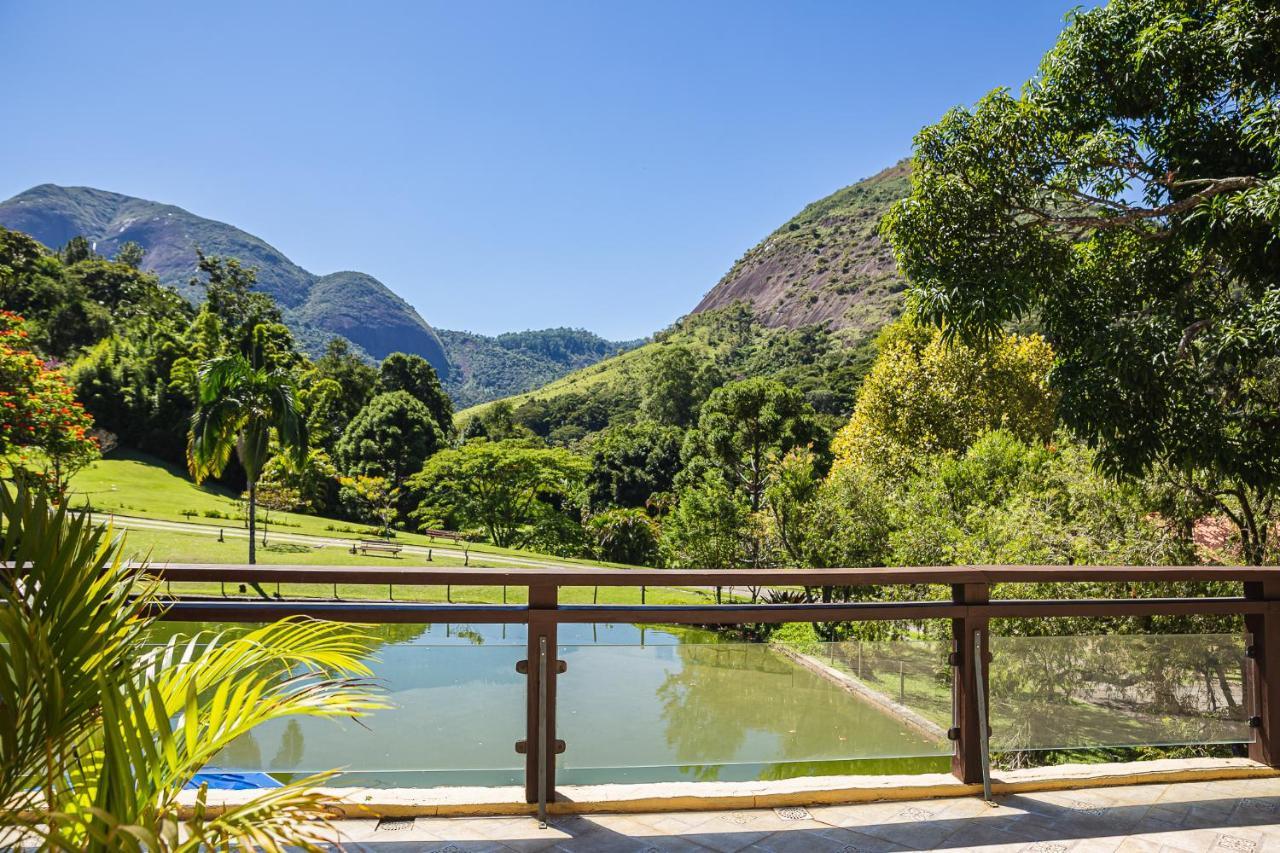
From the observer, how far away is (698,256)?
46.1 metres

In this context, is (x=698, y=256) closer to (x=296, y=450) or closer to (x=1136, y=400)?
(x=296, y=450)

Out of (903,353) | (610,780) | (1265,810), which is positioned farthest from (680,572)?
(903,353)

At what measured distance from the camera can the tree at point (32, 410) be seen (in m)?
12.3

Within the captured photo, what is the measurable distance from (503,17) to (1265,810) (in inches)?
575

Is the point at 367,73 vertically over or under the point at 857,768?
over

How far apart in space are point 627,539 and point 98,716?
29.9m

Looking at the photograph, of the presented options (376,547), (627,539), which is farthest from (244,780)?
(627,539)

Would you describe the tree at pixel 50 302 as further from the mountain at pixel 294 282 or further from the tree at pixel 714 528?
the mountain at pixel 294 282

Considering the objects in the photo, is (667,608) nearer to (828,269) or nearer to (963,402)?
(963,402)

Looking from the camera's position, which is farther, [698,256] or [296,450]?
[698,256]

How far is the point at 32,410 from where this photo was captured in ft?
41.1

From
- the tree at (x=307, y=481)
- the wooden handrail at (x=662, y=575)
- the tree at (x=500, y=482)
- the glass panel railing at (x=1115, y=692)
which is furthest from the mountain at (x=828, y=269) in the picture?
the wooden handrail at (x=662, y=575)

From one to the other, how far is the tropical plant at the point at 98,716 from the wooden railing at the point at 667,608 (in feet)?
3.02

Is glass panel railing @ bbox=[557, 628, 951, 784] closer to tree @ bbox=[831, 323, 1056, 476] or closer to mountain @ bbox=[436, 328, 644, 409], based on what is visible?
tree @ bbox=[831, 323, 1056, 476]
